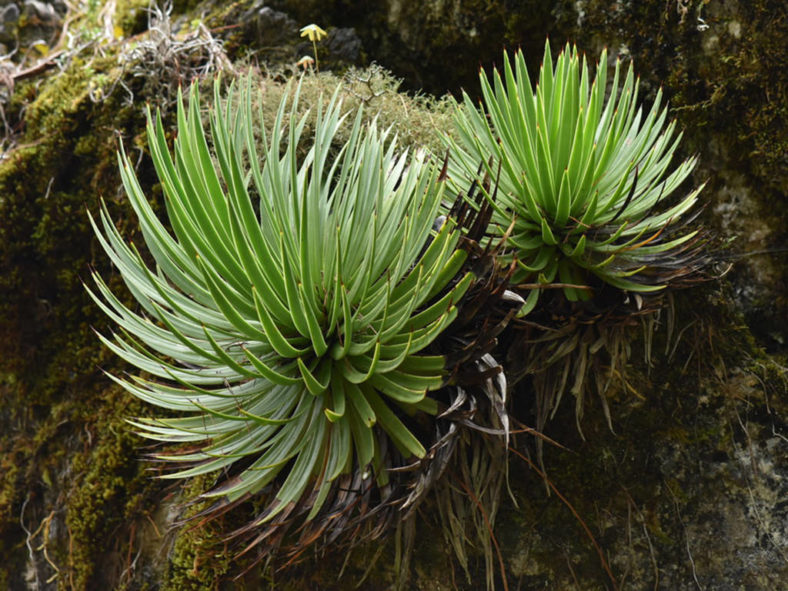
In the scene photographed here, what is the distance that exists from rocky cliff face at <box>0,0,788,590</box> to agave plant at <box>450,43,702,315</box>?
0.32 m

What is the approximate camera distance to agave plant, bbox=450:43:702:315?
1.64m

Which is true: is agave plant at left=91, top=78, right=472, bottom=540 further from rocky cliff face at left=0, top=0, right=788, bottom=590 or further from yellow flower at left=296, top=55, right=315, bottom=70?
yellow flower at left=296, top=55, right=315, bottom=70

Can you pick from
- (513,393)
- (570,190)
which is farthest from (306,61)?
(513,393)

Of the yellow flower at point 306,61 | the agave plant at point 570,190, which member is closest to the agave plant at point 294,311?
the agave plant at point 570,190

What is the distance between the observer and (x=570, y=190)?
1.66 meters

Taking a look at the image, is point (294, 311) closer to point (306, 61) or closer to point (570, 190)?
point (570, 190)

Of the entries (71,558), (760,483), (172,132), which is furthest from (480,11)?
(71,558)

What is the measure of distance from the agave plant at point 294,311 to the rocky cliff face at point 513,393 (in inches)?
14.0

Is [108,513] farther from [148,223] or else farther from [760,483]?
[760,483]

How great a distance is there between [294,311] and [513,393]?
0.80m

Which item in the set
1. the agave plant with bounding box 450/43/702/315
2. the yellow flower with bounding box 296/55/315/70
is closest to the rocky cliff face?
the yellow flower with bounding box 296/55/315/70

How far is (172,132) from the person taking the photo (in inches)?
97.0

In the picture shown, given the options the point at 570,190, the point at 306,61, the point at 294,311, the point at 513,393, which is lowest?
the point at 513,393

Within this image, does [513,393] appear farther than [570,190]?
Yes
